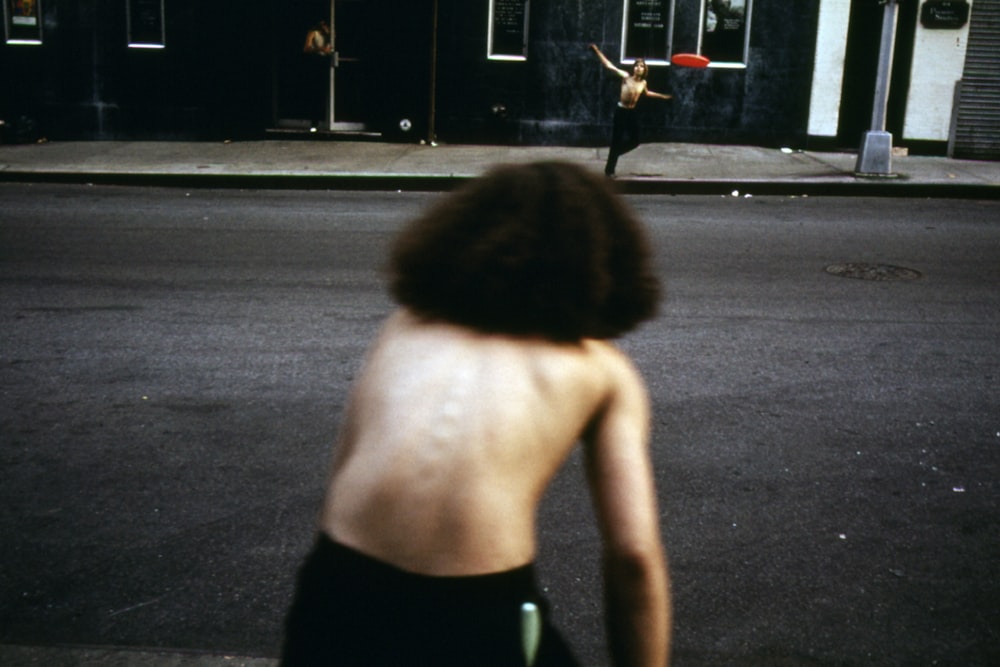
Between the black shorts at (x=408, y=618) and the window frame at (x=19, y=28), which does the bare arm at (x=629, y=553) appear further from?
the window frame at (x=19, y=28)

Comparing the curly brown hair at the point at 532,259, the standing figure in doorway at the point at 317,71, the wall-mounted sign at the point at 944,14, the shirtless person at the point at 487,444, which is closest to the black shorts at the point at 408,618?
the shirtless person at the point at 487,444

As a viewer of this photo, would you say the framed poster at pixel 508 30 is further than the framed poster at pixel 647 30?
Yes

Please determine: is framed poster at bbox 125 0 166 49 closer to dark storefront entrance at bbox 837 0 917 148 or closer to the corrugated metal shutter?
dark storefront entrance at bbox 837 0 917 148

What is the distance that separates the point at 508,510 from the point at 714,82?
669 inches

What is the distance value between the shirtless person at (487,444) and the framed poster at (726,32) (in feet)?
54.7

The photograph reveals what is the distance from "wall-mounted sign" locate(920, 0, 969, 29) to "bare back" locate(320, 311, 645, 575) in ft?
57.4

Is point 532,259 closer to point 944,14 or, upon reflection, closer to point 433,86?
point 433,86

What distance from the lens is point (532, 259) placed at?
1.83 meters

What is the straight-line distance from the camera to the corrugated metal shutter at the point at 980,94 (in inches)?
687

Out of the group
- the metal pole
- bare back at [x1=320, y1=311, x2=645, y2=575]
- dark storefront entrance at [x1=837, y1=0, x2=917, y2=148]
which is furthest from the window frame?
bare back at [x1=320, y1=311, x2=645, y2=575]

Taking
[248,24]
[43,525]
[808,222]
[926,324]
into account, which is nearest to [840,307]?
[926,324]

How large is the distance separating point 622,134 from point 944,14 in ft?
20.8

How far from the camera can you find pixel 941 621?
374 cm

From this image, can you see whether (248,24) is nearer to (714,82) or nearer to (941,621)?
(714,82)
